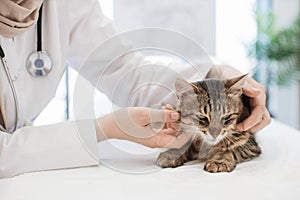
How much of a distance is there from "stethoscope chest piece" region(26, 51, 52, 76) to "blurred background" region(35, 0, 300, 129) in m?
1.28

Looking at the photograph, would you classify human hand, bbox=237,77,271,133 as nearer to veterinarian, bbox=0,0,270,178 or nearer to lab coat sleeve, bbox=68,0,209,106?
veterinarian, bbox=0,0,270,178

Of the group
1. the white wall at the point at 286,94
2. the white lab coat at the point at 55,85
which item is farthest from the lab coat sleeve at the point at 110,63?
the white wall at the point at 286,94

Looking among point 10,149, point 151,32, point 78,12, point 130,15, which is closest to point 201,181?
point 10,149

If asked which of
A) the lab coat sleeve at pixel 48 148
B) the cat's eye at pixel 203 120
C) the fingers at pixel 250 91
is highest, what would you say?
the fingers at pixel 250 91

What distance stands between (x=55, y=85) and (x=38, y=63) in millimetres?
101

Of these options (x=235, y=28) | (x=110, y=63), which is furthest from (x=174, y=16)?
(x=110, y=63)

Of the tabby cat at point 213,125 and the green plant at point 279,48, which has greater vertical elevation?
the tabby cat at point 213,125

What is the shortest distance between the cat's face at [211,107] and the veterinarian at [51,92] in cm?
3

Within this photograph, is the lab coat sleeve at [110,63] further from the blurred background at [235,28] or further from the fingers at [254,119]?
the blurred background at [235,28]

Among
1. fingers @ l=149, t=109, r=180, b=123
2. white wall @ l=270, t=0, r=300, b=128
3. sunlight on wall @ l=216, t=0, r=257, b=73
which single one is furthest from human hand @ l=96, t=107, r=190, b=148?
white wall @ l=270, t=0, r=300, b=128

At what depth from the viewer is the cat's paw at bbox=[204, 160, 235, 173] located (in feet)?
3.08

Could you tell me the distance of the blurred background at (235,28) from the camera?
248cm

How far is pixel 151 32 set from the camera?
7.34 feet

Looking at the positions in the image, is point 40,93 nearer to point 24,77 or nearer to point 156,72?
point 24,77
